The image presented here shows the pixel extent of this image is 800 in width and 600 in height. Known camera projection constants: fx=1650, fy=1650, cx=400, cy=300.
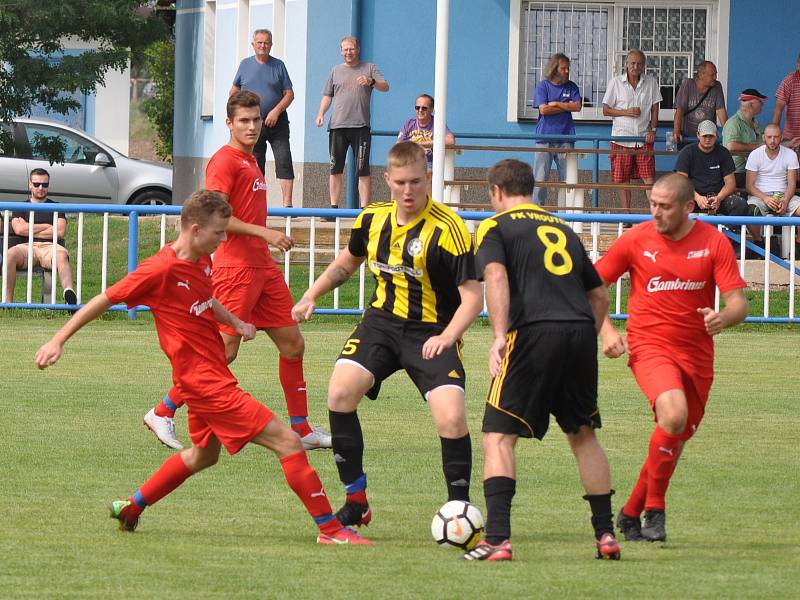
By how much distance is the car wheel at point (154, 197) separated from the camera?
2891 centimetres

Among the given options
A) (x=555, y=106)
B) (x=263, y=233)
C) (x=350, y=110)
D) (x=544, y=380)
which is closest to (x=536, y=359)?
(x=544, y=380)

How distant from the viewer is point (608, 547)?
6.71 metres

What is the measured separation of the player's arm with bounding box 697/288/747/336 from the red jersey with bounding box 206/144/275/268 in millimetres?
3129

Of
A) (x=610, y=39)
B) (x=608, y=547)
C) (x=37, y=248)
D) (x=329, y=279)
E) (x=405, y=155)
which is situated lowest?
(x=608, y=547)

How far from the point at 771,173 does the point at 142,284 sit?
538 inches

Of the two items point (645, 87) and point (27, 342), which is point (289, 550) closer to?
point (27, 342)

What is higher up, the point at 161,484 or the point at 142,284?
the point at 142,284

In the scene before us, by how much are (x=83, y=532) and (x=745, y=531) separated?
9.74 ft

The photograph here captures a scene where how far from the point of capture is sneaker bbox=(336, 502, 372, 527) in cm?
738

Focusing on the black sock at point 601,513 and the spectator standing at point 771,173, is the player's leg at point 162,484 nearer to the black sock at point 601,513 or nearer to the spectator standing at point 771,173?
the black sock at point 601,513

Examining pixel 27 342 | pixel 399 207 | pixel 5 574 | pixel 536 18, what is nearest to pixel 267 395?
pixel 27 342

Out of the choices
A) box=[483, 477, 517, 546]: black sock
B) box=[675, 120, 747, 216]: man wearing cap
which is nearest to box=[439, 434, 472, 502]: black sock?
box=[483, 477, 517, 546]: black sock

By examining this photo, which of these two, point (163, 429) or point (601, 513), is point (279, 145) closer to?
point (163, 429)

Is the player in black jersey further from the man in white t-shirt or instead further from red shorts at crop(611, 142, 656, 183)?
red shorts at crop(611, 142, 656, 183)
